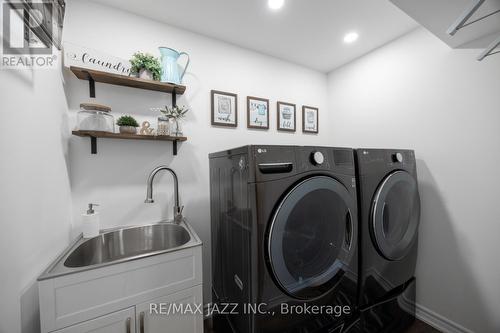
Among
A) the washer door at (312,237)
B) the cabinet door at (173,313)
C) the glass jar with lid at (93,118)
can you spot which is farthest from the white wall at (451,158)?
the glass jar with lid at (93,118)

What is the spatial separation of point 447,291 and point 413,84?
173 cm

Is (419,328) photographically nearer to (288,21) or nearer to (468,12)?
(468,12)

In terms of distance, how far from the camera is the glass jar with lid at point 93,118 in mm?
1252

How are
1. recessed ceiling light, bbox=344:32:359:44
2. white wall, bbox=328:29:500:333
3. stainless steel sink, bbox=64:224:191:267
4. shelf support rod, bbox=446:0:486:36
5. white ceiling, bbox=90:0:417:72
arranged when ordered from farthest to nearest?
recessed ceiling light, bbox=344:32:359:44, white ceiling, bbox=90:0:417:72, white wall, bbox=328:29:500:333, stainless steel sink, bbox=64:224:191:267, shelf support rod, bbox=446:0:486:36

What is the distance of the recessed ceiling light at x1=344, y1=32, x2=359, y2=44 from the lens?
1799mm

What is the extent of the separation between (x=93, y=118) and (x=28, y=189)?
1.90ft

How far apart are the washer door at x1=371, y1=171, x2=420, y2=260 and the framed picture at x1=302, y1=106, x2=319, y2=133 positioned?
3.76 feet

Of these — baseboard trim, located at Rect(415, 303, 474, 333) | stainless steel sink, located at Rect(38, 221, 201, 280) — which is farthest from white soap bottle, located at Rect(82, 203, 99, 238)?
baseboard trim, located at Rect(415, 303, 474, 333)

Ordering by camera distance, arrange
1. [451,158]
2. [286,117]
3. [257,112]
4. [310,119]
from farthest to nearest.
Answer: [310,119] < [286,117] < [257,112] < [451,158]

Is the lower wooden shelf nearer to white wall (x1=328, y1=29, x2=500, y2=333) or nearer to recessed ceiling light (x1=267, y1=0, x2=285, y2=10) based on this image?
recessed ceiling light (x1=267, y1=0, x2=285, y2=10)

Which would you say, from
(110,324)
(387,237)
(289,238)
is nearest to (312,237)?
(289,238)

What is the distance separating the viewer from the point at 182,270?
109 centimetres

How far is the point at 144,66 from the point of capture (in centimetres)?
145

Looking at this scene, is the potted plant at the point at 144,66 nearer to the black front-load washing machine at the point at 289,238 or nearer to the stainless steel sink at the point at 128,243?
the black front-load washing machine at the point at 289,238
